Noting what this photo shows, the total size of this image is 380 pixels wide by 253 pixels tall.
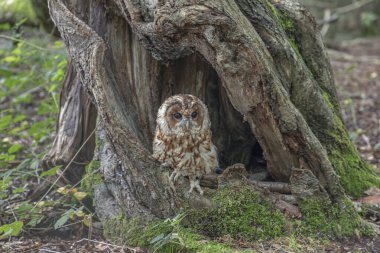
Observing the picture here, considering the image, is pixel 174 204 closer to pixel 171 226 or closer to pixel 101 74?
pixel 171 226

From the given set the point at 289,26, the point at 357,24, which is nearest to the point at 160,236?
the point at 289,26

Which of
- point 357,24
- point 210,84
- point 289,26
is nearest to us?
point 289,26

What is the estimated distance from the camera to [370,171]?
175 inches

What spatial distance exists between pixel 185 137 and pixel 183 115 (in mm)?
174

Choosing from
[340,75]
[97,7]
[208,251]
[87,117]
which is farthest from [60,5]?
[340,75]

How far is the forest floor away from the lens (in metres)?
3.56

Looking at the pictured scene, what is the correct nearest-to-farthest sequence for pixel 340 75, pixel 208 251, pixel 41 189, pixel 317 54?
pixel 208 251, pixel 317 54, pixel 41 189, pixel 340 75

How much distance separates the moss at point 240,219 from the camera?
3582mm

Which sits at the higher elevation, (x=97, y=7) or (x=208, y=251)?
(x=97, y=7)

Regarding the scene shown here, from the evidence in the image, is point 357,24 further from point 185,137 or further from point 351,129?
point 185,137

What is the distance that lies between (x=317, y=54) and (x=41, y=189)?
2.48 metres

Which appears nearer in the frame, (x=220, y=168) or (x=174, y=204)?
(x=174, y=204)

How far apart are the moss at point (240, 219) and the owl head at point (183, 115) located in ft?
2.14

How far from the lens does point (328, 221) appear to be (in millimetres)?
3701
